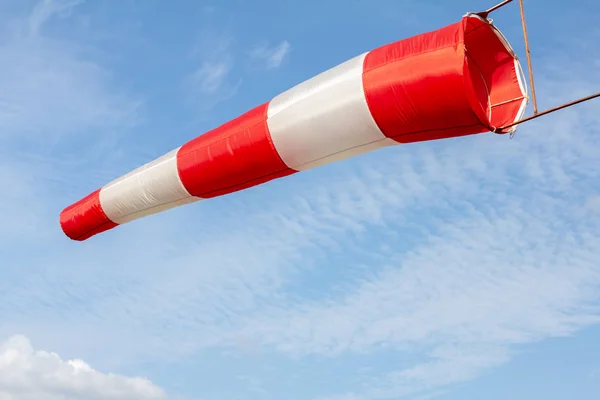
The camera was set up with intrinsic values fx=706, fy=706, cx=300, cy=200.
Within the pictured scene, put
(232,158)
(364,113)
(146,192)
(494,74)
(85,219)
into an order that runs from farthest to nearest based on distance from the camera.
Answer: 1. (85,219)
2. (146,192)
3. (232,158)
4. (494,74)
5. (364,113)

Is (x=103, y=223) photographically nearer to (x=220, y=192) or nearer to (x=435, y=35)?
(x=220, y=192)

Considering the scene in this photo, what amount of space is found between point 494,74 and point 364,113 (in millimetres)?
1715

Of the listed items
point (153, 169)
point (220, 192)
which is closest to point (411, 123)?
point (220, 192)

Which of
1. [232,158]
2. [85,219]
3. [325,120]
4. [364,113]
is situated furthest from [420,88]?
[85,219]

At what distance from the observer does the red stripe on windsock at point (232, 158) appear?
917cm

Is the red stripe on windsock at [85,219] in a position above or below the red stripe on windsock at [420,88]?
above

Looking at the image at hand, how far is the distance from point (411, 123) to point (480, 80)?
1.24 meters

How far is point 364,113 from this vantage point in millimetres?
8211

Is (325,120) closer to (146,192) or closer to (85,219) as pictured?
(146,192)

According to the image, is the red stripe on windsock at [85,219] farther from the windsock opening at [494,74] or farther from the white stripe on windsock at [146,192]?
the windsock opening at [494,74]

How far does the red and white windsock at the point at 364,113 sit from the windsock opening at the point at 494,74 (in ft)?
0.04

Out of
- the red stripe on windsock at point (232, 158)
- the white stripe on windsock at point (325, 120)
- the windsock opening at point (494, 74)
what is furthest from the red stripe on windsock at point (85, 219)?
the windsock opening at point (494, 74)

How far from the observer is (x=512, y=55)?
8.41 metres

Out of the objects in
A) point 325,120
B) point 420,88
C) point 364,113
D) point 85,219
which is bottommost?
point 420,88
